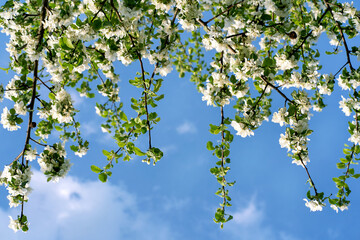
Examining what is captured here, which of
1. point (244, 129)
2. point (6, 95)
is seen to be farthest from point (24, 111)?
point (244, 129)

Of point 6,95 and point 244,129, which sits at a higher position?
point 6,95

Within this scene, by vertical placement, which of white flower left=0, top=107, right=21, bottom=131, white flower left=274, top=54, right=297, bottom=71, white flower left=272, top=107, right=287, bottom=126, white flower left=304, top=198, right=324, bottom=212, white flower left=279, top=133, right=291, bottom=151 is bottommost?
white flower left=304, top=198, right=324, bottom=212

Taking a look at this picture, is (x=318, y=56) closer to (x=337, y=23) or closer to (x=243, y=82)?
(x=337, y=23)

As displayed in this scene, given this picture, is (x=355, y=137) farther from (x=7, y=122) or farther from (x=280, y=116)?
(x=7, y=122)

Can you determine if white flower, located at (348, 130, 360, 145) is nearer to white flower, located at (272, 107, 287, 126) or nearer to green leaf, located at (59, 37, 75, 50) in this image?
white flower, located at (272, 107, 287, 126)

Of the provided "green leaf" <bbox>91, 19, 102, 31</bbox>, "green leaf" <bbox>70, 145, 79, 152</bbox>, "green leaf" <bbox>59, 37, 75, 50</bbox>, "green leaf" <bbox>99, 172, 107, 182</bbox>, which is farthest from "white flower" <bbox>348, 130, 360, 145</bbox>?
"green leaf" <bbox>70, 145, 79, 152</bbox>

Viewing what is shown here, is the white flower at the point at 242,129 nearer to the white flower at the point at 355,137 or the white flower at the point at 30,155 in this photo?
the white flower at the point at 355,137

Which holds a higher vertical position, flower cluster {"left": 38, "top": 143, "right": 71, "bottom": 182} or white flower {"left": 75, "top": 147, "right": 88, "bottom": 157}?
white flower {"left": 75, "top": 147, "right": 88, "bottom": 157}

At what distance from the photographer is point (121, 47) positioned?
3309mm

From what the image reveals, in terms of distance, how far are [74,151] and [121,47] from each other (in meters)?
2.08

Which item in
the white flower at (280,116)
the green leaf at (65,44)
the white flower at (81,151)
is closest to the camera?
the green leaf at (65,44)

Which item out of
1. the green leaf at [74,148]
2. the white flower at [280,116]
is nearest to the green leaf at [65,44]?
the green leaf at [74,148]

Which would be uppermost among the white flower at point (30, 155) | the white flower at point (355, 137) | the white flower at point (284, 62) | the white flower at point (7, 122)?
the white flower at point (284, 62)

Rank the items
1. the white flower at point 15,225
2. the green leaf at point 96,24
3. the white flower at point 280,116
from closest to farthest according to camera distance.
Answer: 1. the green leaf at point 96,24
2. the white flower at point 280,116
3. the white flower at point 15,225
